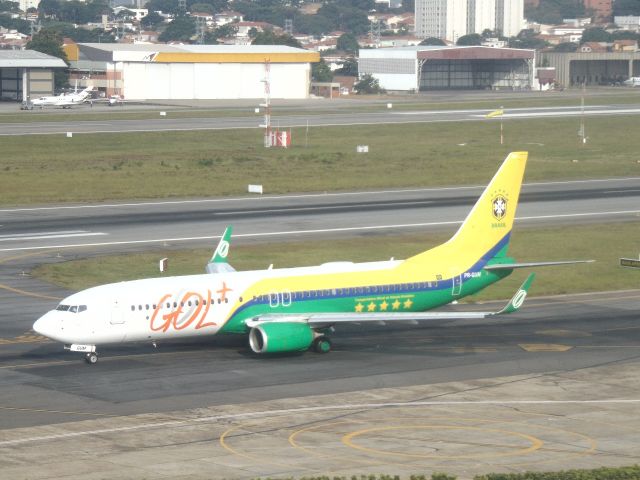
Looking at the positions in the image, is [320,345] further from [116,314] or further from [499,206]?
[499,206]

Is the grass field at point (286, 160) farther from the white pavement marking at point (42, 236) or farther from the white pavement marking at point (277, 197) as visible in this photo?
the white pavement marking at point (42, 236)

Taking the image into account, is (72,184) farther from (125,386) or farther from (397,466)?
(397,466)

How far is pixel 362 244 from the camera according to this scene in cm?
8688

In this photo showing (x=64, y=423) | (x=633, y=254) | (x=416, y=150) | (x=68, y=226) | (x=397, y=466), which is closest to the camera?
(x=397, y=466)

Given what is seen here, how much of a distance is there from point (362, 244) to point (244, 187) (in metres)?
33.5

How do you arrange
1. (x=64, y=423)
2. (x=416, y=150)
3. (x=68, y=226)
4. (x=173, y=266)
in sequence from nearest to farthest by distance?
1. (x=64, y=423)
2. (x=173, y=266)
3. (x=68, y=226)
4. (x=416, y=150)

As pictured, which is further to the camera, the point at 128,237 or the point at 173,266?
the point at 128,237

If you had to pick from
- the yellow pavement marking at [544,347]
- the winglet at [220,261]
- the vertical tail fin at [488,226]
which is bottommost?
the yellow pavement marking at [544,347]

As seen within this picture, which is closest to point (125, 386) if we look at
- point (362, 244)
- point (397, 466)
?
point (397, 466)

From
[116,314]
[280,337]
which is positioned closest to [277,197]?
[280,337]

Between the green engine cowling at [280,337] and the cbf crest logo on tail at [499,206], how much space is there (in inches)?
492

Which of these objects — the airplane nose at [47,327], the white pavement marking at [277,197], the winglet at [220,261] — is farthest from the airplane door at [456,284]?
the white pavement marking at [277,197]

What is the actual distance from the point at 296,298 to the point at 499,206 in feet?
40.7

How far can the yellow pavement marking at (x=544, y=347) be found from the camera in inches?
2286
